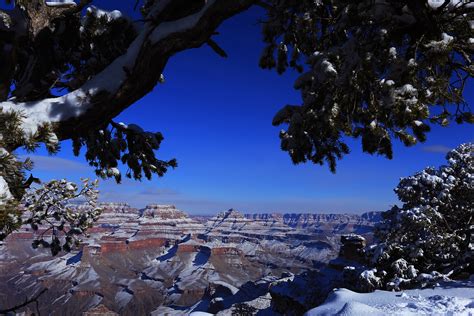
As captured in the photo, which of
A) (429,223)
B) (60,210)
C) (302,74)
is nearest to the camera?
(302,74)

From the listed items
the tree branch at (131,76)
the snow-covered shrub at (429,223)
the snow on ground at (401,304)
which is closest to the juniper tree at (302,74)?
the tree branch at (131,76)

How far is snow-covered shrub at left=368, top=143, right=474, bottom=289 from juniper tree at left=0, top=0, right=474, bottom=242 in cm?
→ 1377

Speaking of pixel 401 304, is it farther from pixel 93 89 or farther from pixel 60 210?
pixel 60 210

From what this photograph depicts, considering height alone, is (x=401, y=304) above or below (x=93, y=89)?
below

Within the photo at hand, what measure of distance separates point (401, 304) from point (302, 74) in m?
3.20

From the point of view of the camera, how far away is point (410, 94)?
396cm

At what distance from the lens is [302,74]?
15.1 feet

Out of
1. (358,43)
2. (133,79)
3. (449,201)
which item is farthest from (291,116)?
(449,201)

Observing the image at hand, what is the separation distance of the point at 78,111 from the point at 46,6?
1703mm

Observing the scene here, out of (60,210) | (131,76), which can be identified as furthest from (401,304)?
(60,210)

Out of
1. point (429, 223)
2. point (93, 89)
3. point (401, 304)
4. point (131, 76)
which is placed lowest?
point (401, 304)

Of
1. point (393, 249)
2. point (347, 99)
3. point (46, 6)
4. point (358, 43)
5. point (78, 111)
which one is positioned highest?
point (46, 6)

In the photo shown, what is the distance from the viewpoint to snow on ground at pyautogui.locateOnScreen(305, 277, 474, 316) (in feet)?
14.2

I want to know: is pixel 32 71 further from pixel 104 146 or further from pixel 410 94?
pixel 410 94
